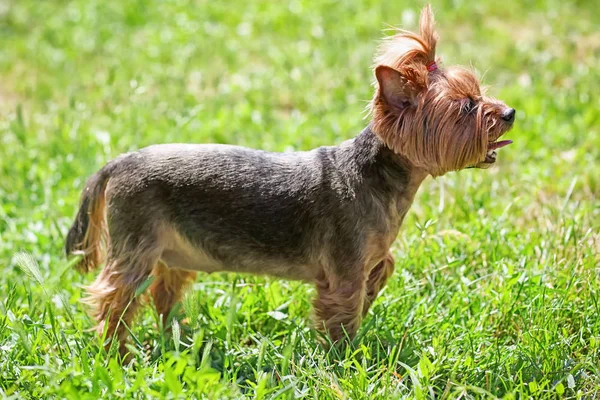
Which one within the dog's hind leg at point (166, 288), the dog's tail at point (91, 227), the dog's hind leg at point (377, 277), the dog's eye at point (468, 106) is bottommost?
the dog's hind leg at point (166, 288)

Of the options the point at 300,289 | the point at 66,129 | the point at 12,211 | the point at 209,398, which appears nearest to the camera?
the point at 209,398

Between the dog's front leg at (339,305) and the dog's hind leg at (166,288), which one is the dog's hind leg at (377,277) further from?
the dog's hind leg at (166,288)

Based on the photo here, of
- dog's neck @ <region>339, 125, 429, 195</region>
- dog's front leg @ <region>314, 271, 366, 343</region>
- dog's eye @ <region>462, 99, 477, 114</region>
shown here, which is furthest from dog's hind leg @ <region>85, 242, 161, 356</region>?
dog's eye @ <region>462, 99, 477, 114</region>

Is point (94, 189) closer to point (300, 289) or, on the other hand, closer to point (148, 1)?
point (300, 289)

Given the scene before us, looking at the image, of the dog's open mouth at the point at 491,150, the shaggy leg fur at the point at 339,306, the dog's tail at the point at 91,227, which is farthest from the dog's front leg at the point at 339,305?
the dog's tail at the point at 91,227

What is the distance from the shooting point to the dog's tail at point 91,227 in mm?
3639

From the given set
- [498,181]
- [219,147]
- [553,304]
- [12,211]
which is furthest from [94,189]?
[498,181]

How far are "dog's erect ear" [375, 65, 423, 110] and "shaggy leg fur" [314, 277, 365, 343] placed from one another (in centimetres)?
83

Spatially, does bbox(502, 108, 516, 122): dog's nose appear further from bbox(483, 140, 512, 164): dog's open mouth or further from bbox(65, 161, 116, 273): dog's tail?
bbox(65, 161, 116, 273): dog's tail

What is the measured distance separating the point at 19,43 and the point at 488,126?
6.30 metres

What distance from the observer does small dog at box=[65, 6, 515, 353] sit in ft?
11.4

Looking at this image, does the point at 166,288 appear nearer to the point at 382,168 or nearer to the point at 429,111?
the point at 382,168

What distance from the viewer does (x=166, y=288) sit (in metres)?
4.04

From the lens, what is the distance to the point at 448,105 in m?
3.24
